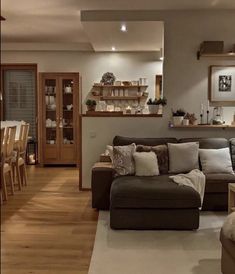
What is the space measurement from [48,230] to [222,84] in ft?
11.4

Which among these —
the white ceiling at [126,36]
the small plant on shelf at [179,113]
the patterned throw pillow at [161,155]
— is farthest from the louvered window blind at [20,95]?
the patterned throw pillow at [161,155]

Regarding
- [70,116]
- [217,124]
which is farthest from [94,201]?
[70,116]

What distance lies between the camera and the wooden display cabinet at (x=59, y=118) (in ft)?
28.2

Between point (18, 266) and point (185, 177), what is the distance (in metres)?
2.24

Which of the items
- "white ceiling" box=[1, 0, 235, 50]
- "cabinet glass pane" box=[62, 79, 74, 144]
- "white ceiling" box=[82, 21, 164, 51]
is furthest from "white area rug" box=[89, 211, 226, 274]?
"cabinet glass pane" box=[62, 79, 74, 144]

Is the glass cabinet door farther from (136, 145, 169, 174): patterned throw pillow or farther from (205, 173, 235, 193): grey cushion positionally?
(205, 173, 235, 193): grey cushion

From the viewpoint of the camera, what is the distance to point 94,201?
4906mm

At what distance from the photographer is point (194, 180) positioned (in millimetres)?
4617

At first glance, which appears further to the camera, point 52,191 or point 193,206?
point 52,191

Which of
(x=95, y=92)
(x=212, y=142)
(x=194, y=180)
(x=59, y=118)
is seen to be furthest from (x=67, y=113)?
(x=194, y=180)

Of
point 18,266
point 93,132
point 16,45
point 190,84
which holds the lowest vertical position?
point 18,266

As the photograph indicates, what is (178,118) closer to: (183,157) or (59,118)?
(183,157)

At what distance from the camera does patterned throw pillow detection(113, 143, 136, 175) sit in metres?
4.88

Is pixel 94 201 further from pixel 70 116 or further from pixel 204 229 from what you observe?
pixel 70 116
